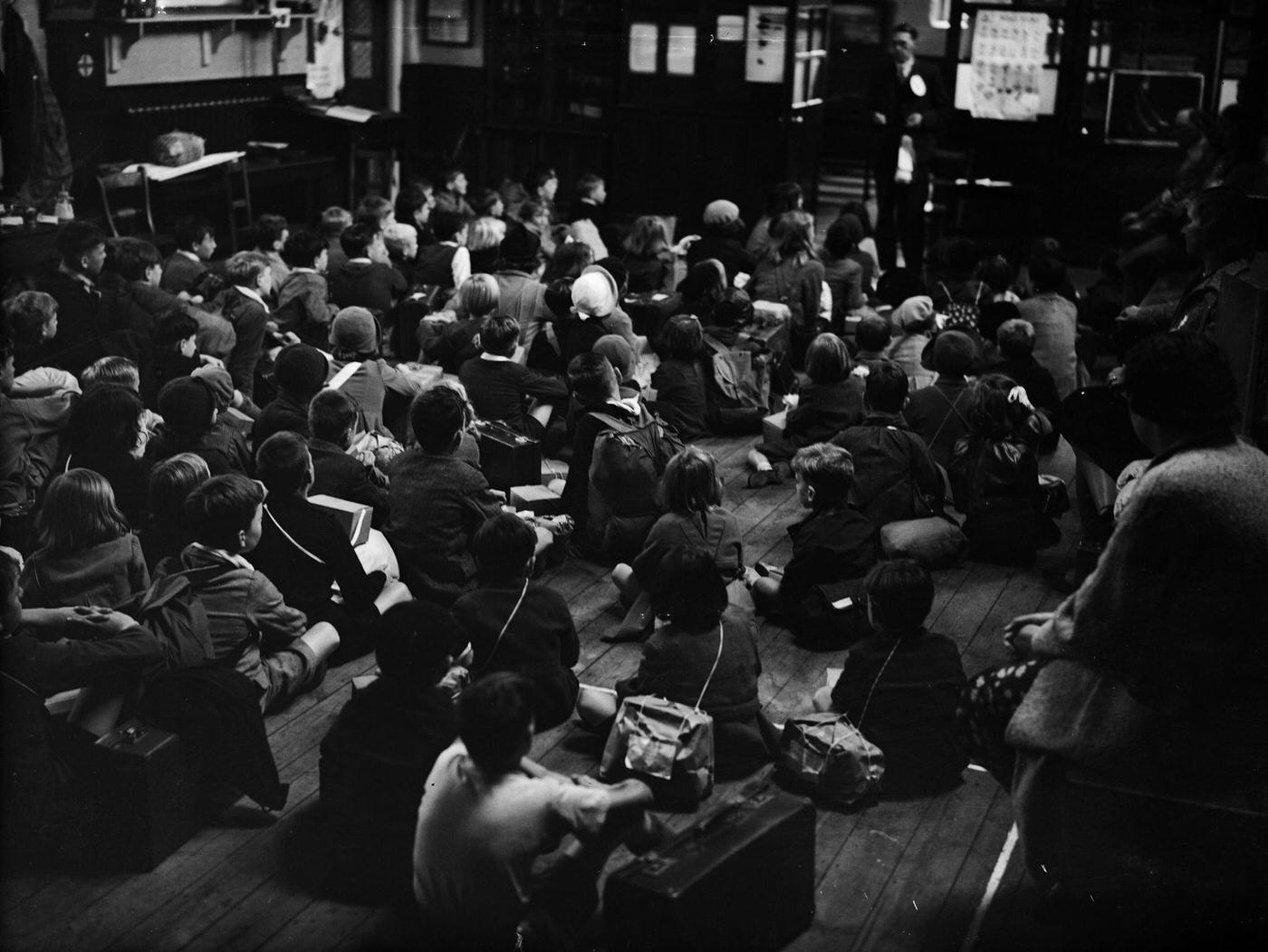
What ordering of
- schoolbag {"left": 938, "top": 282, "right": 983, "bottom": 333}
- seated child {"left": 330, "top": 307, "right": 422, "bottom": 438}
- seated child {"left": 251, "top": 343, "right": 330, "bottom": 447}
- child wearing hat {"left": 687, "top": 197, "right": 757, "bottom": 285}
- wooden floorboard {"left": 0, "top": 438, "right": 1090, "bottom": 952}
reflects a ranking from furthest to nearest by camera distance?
1. child wearing hat {"left": 687, "top": 197, "right": 757, "bottom": 285}
2. schoolbag {"left": 938, "top": 282, "right": 983, "bottom": 333}
3. seated child {"left": 330, "top": 307, "right": 422, "bottom": 438}
4. seated child {"left": 251, "top": 343, "right": 330, "bottom": 447}
5. wooden floorboard {"left": 0, "top": 438, "right": 1090, "bottom": 952}

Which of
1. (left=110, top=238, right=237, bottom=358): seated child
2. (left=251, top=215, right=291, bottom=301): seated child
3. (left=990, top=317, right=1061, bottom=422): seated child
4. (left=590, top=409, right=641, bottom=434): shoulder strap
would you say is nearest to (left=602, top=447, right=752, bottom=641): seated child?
(left=590, top=409, right=641, bottom=434): shoulder strap

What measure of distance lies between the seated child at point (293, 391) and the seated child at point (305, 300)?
1.97 metres

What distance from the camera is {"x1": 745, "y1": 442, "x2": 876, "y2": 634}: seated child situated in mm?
4879

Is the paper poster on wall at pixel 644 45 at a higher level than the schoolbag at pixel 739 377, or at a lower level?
higher

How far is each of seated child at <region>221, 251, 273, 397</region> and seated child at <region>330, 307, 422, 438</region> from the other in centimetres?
61

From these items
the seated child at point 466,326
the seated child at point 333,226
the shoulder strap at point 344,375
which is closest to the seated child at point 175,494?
the shoulder strap at point 344,375

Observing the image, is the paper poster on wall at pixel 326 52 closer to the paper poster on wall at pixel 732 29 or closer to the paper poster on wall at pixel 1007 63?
the paper poster on wall at pixel 732 29

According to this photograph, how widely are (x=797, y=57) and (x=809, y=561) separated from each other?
801 cm

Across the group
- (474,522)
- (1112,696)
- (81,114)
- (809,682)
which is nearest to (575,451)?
(474,522)

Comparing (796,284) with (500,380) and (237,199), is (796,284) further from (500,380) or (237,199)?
(237,199)

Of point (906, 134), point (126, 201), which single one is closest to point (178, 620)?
point (126, 201)

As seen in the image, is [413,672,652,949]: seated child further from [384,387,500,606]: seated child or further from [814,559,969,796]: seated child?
[384,387,500,606]: seated child

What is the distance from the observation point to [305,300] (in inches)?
284

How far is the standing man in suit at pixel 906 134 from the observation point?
10.4m
